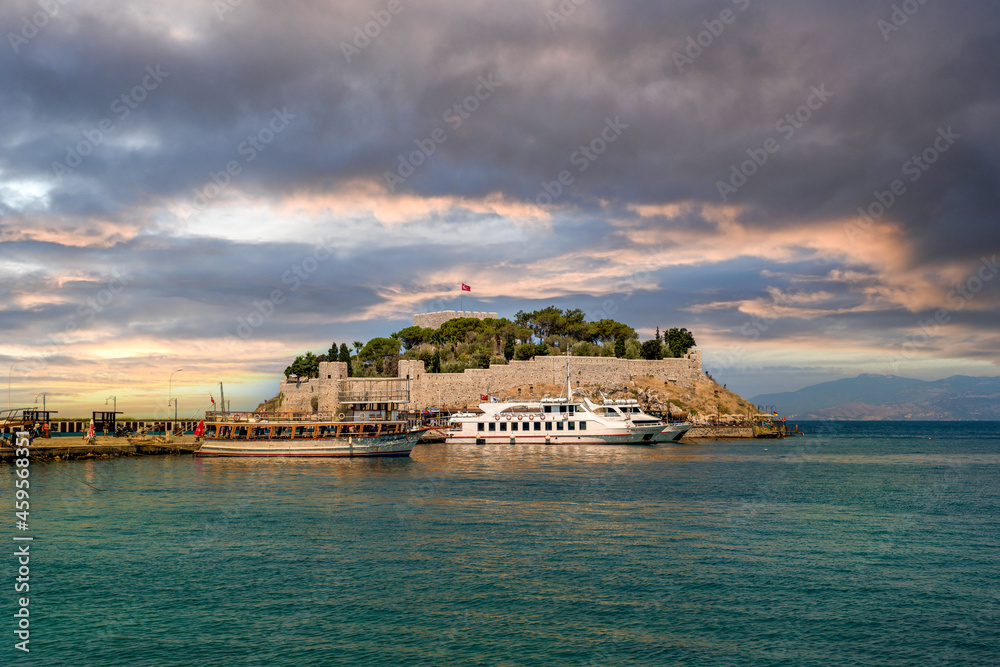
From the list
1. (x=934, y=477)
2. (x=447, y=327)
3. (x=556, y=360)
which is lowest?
(x=934, y=477)

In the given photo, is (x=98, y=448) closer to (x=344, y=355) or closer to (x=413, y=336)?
(x=344, y=355)

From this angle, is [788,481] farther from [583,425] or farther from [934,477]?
[583,425]

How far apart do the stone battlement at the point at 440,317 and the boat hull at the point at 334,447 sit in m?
58.8

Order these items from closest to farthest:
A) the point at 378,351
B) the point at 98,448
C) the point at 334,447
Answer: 1. the point at 334,447
2. the point at 98,448
3. the point at 378,351

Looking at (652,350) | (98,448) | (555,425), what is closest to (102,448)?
(98,448)

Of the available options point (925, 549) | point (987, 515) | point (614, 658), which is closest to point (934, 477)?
point (987, 515)

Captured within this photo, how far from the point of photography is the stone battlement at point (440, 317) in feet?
375

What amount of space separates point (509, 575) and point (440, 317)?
99096 millimetres

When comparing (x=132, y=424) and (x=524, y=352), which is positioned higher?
(x=524, y=352)

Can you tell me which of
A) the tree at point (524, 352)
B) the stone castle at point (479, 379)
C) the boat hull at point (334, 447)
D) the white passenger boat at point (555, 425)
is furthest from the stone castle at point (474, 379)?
the boat hull at point (334, 447)

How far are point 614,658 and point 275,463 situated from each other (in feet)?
138

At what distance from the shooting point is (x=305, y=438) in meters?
55.4

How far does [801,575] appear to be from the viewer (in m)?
17.9

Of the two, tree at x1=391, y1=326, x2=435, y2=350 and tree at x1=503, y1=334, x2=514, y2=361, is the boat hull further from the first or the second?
tree at x1=391, y1=326, x2=435, y2=350
